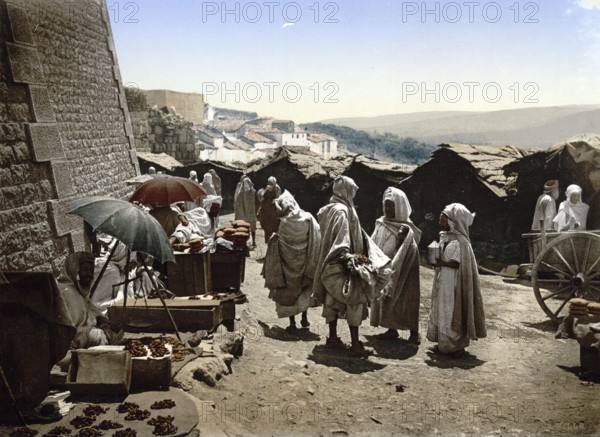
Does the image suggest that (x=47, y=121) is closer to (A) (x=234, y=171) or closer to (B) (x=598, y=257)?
(B) (x=598, y=257)

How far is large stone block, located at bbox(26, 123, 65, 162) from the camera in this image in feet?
22.2

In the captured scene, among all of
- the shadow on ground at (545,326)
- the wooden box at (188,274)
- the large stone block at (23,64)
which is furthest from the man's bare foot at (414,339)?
the large stone block at (23,64)

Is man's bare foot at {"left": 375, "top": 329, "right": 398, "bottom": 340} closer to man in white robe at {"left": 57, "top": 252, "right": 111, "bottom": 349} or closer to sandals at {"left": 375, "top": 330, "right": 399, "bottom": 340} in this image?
sandals at {"left": 375, "top": 330, "right": 399, "bottom": 340}

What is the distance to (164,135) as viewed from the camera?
30484 mm

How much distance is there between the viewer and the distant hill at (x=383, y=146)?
1987 inches

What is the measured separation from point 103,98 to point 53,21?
8.65 ft

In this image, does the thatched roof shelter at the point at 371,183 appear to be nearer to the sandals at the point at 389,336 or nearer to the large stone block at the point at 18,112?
the sandals at the point at 389,336

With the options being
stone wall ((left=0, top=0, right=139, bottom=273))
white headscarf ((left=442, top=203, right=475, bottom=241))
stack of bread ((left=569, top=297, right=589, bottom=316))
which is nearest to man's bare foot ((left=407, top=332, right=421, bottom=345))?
white headscarf ((left=442, top=203, right=475, bottom=241))

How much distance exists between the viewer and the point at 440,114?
335 ft

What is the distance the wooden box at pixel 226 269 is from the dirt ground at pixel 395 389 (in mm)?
479

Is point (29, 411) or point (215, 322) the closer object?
point (29, 411)

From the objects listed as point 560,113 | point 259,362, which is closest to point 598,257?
point 259,362

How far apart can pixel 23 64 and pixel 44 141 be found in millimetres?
957

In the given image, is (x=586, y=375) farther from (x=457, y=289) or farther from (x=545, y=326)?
(x=545, y=326)
